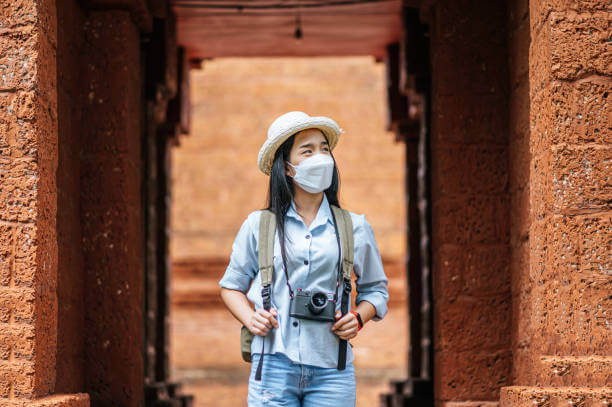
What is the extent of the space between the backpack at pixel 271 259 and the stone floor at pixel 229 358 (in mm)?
9929

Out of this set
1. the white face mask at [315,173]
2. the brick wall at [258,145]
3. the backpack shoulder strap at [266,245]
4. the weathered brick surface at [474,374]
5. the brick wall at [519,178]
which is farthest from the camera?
the brick wall at [258,145]

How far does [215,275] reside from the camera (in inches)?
814

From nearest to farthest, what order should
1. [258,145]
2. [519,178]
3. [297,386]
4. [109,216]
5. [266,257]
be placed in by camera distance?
[297,386] → [266,257] → [519,178] → [109,216] → [258,145]

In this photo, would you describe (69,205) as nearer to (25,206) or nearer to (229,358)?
(25,206)

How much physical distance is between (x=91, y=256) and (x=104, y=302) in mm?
304

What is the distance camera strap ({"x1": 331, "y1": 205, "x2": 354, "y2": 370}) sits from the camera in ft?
12.8

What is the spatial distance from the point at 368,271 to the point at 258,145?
17.8 metres

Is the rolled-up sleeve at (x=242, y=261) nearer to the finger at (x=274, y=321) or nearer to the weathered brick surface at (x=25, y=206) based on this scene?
the finger at (x=274, y=321)

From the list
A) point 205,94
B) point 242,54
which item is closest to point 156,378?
point 242,54

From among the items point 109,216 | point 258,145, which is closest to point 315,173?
point 109,216

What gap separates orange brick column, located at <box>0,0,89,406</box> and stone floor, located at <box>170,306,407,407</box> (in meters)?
9.48

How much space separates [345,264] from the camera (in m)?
3.95

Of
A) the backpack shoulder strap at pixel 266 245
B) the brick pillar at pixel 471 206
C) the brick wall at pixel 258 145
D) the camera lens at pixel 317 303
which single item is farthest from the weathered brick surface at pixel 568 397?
the brick wall at pixel 258 145

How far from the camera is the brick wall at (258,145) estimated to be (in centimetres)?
2109
